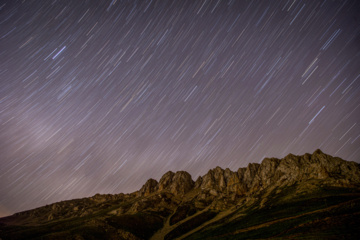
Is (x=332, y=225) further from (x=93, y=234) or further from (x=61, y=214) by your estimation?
(x=61, y=214)

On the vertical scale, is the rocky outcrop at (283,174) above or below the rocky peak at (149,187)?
below

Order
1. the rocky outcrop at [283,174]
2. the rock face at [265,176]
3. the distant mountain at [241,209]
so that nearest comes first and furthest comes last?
the distant mountain at [241,209] → the rocky outcrop at [283,174] → the rock face at [265,176]

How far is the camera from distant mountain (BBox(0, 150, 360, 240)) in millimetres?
41719

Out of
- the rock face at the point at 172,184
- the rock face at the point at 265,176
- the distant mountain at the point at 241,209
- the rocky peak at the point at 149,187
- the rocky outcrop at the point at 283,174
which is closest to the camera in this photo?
the distant mountain at the point at 241,209

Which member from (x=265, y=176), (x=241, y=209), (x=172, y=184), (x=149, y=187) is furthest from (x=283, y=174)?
(x=149, y=187)

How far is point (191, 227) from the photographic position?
80438 mm

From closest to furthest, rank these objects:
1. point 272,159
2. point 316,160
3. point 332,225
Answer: point 332,225 → point 316,160 → point 272,159

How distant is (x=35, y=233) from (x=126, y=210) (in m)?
50.8

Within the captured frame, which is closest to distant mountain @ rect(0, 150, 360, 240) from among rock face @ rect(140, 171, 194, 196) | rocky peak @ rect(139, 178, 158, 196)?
rock face @ rect(140, 171, 194, 196)

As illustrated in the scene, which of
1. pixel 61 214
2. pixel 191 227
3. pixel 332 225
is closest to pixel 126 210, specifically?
pixel 191 227

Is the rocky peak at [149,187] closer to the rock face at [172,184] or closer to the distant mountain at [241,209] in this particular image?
the rock face at [172,184]

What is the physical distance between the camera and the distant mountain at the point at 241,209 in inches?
1642

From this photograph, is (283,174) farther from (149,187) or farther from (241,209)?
(149,187)

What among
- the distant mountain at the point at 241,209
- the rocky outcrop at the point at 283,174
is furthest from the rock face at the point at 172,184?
the rocky outcrop at the point at 283,174
